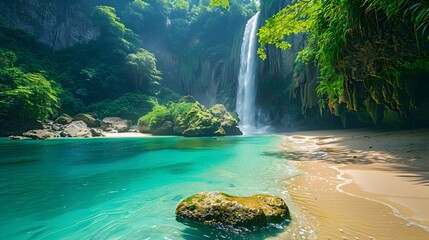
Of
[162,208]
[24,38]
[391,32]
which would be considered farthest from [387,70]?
[24,38]

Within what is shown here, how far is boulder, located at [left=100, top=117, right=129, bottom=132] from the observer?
2652 cm

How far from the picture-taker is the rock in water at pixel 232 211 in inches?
115

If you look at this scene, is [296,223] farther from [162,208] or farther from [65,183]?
[65,183]

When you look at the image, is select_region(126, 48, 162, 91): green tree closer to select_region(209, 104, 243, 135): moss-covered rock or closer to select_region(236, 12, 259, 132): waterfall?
select_region(236, 12, 259, 132): waterfall

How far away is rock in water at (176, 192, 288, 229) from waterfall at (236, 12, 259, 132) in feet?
86.6

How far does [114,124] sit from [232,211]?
27.6m

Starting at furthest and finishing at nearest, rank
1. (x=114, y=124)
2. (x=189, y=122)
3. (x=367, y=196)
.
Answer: (x=114, y=124) → (x=189, y=122) → (x=367, y=196)

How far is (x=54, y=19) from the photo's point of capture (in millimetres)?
36469

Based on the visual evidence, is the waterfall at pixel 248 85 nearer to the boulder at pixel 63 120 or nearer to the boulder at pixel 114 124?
the boulder at pixel 114 124

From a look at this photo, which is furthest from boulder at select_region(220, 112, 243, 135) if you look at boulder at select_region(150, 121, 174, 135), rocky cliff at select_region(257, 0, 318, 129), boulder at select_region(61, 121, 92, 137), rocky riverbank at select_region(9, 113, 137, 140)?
boulder at select_region(61, 121, 92, 137)

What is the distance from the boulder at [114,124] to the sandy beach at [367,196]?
2469 centimetres

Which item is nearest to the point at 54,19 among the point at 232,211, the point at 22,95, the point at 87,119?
the point at 87,119

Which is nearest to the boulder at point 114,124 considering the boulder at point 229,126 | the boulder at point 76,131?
the boulder at point 76,131

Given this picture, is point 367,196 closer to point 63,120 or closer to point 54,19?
point 63,120
